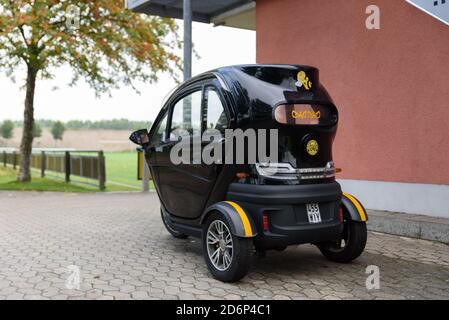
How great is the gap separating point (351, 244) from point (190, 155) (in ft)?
6.57

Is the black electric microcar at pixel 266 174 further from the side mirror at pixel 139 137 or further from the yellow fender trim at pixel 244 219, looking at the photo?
the side mirror at pixel 139 137

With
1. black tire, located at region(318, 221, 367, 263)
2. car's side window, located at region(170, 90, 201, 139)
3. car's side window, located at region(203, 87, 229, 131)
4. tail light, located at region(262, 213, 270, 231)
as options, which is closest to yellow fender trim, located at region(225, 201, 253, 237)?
tail light, located at region(262, 213, 270, 231)

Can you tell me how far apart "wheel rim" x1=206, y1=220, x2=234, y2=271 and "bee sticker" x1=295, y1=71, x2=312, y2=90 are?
1.59 metres

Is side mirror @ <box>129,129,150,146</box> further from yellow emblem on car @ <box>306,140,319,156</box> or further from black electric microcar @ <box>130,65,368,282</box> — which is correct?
yellow emblem on car @ <box>306,140,319,156</box>

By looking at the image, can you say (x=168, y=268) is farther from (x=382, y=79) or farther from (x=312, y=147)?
(x=382, y=79)

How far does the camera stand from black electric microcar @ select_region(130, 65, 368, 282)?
4.37 m

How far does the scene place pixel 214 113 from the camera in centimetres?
489

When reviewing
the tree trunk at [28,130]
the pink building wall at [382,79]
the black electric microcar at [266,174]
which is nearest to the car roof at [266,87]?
the black electric microcar at [266,174]

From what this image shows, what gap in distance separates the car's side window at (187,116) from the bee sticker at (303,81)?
3.80 ft

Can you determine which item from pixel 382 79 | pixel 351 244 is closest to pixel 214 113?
pixel 351 244

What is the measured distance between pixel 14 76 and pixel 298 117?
1490 cm

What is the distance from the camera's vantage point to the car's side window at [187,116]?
17.0ft

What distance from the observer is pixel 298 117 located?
4.49m
